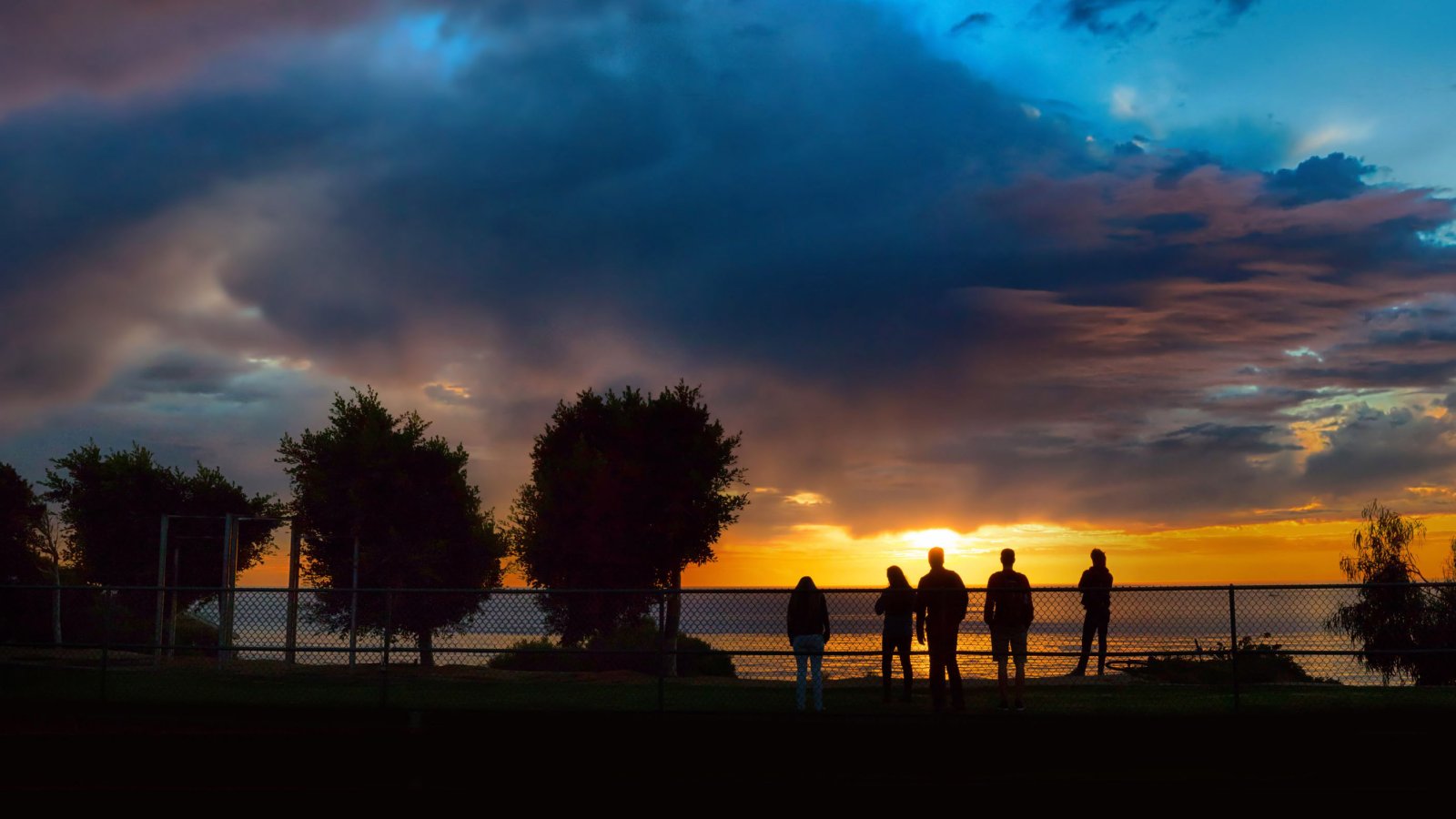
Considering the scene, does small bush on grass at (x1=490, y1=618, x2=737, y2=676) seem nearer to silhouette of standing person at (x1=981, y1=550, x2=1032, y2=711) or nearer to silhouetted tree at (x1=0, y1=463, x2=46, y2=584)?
silhouette of standing person at (x1=981, y1=550, x2=1032, y2=711)

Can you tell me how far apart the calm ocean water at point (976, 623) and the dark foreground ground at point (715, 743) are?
682 millimetres

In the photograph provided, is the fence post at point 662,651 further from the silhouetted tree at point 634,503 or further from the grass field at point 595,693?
the silhouetted tree at point 634,503

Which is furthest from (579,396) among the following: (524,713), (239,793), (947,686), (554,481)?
(239,793)

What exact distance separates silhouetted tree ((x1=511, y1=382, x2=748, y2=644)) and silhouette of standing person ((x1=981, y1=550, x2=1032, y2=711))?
23880 mm

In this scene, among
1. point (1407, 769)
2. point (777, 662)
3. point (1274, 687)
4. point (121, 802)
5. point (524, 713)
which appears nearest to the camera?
point (121, 802)

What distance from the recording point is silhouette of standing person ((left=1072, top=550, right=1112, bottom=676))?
18.2 meters

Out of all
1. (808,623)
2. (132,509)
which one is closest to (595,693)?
(808,623)

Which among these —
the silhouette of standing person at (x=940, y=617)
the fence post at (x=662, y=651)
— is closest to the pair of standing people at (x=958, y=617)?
the silhouette of standing person at (x=940, y=617)

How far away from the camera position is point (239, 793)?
32.6 feet

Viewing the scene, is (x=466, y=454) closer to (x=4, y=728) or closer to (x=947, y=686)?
(x=947, y=686)

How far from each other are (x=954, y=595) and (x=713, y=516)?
2438 centimetres

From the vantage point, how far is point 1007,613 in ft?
54.9

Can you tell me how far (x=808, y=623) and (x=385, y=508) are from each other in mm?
25486

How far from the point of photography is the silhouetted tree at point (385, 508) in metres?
39.4
